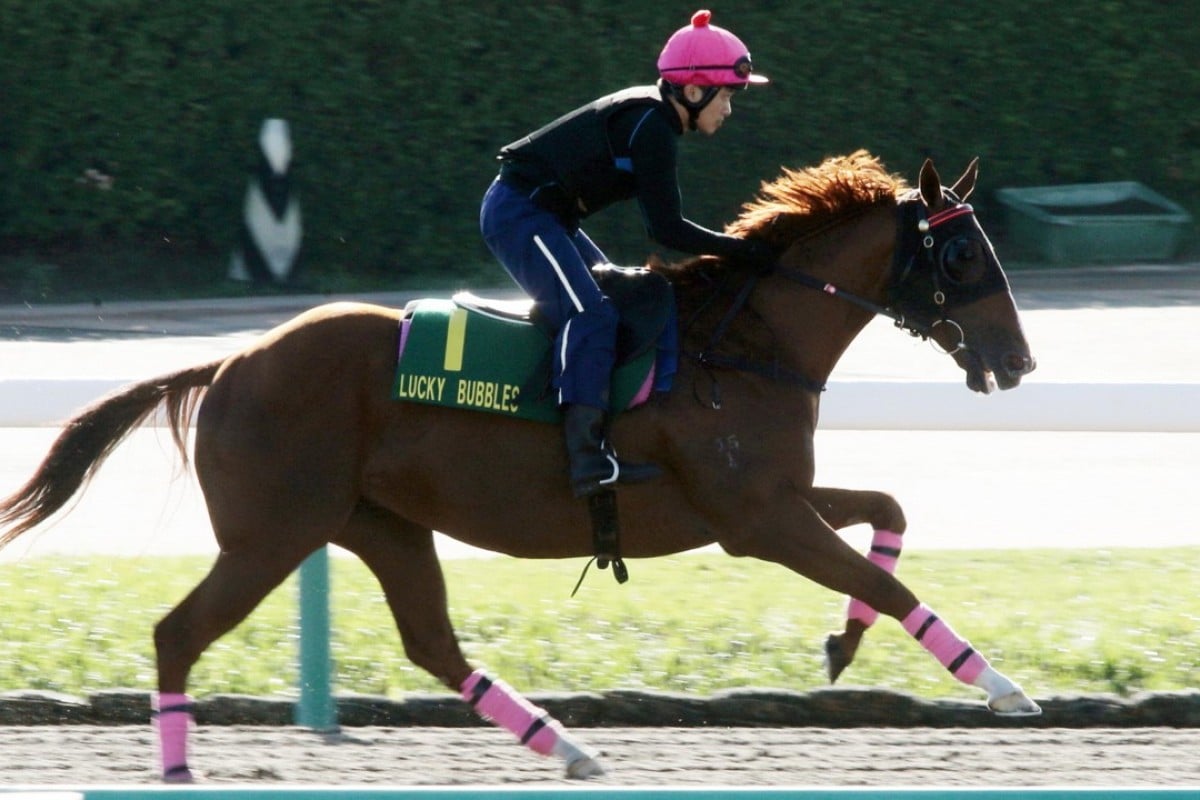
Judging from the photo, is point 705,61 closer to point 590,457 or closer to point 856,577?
point 590,457

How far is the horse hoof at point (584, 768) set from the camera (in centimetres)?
502

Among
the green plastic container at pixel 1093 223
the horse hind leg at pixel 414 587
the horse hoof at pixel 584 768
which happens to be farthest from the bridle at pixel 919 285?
the green plastic container at pixel 1093 223

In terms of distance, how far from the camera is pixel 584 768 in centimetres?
502

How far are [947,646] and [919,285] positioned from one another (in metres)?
1.04

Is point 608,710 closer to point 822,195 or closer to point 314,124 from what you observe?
point 822,195

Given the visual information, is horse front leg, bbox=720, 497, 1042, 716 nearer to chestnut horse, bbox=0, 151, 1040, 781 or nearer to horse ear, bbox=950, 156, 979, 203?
chestnut horse, bbox=0, 151, 1040, 781

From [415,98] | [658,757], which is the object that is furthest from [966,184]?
[415,98]

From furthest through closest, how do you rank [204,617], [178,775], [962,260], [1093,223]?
[1093,223] < [962,260] < [204,617] < [178,775]

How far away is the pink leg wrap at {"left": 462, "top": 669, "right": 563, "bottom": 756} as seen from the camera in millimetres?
5086

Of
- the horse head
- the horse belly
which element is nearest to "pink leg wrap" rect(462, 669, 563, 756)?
the horse belly

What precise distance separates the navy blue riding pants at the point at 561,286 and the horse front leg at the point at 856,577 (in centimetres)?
55

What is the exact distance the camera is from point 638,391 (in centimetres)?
507

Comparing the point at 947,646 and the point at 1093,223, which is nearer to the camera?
the point at 947,646

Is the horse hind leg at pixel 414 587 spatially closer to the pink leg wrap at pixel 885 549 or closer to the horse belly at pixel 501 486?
the horse belly at pixel 501 486
